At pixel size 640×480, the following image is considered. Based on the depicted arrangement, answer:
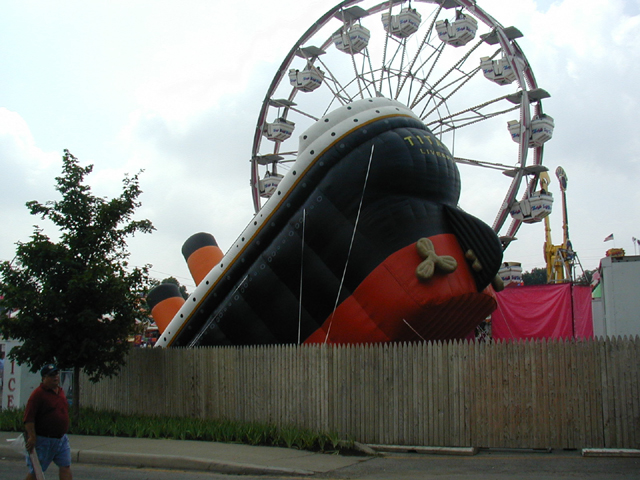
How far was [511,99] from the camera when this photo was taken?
24.3 meters

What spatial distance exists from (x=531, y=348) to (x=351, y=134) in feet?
19.7

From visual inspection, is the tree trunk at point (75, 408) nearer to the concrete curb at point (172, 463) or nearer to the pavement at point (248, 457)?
the pavement at point (248, 457)

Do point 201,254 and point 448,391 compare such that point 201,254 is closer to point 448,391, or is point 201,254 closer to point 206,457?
point 206,457

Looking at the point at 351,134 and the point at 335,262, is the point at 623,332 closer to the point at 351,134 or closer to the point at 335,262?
the point at 335,262

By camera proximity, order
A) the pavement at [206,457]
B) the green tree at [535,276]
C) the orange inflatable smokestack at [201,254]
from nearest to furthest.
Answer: the pavement at [206,457] < the orange inflatable smokestack at [201,254] < the green tree at [535,276]

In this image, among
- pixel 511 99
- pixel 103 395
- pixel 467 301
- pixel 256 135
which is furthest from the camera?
pixel 256 135

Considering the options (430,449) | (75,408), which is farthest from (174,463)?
(75,408)

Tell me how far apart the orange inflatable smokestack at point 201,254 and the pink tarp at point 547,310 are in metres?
12.1

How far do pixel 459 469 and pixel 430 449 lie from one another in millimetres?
1435

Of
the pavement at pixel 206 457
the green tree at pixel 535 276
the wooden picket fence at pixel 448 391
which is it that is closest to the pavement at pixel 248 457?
the pavement at pixel 206 457

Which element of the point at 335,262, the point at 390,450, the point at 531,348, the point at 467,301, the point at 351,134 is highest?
Answer: the point at 351,134

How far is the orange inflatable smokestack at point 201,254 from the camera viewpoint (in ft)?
59.7

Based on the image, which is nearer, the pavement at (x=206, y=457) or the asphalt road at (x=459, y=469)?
the asphalt road at (x=459, y=469)

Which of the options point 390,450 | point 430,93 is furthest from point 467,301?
point 430,93
